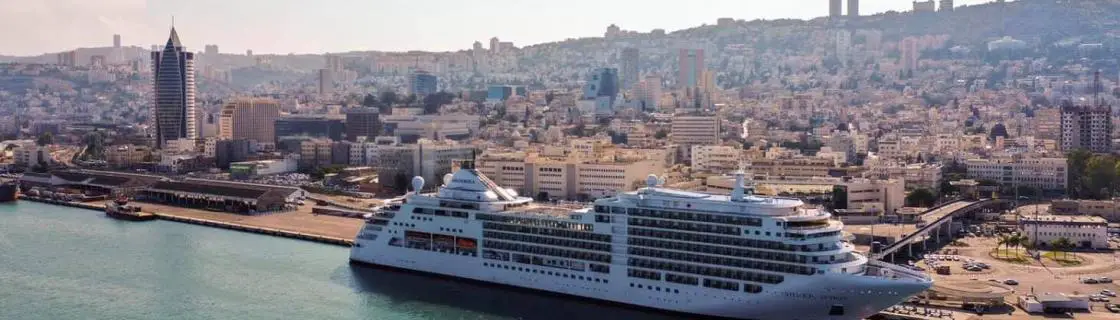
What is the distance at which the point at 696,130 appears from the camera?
5575 centimetres

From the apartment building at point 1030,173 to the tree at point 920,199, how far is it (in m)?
6.53

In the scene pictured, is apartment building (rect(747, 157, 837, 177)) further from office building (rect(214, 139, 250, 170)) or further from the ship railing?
office building (rect(214, 139, 250, 170))

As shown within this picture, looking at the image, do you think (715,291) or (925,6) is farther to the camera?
(925,6)

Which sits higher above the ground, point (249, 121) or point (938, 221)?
point (249, 121)

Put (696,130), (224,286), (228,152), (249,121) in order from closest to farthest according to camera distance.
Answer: (224,286)
(228,152)
(696,130)
(249,121)

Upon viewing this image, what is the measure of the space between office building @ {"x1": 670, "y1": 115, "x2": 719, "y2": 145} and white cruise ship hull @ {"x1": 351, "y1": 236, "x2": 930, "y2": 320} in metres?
32.4

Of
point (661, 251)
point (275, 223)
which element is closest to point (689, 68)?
point (275, 223)

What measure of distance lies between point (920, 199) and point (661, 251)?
1682cm

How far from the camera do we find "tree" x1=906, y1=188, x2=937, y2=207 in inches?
1379

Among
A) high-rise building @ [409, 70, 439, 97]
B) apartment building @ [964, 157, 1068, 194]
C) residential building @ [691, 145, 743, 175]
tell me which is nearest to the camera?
apartment building @ [964, 157, 1068, 194]

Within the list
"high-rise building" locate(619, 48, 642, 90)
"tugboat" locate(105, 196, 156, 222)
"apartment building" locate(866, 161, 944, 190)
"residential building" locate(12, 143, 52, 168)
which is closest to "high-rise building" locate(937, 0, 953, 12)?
"high-rise building" locate(619, 48, 642, 90)

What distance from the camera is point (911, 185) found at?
39.2 m

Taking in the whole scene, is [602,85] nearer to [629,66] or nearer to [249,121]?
[629,66]

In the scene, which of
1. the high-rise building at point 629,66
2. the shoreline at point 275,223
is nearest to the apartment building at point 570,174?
the shoreline at point 275,223
